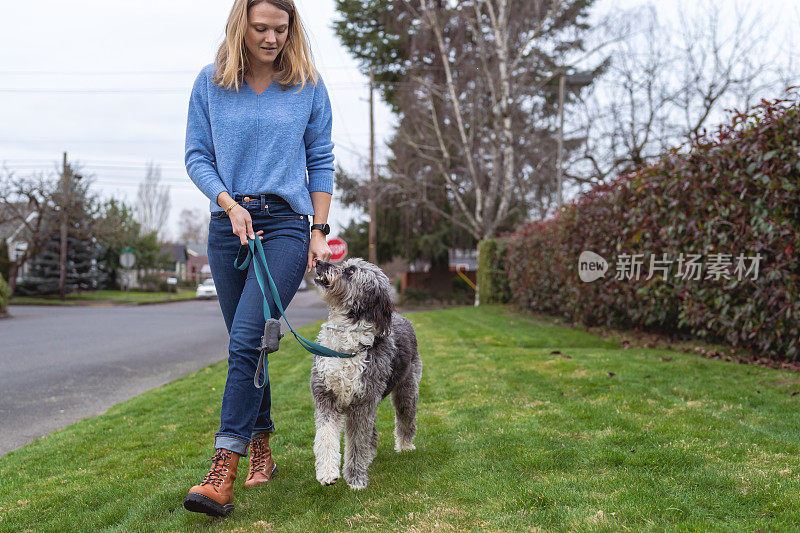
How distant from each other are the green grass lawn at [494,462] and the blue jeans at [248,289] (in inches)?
16.2

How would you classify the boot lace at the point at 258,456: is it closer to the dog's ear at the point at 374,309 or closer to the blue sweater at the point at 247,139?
the dog's ear at the point at 374,309

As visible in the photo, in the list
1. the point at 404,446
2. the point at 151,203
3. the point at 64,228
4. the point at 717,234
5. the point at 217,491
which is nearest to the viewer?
the point at 217,491

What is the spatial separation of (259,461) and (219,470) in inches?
22.7

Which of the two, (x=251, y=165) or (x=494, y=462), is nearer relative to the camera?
(x=251, y=165)

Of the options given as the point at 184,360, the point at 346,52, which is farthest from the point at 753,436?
the point at 346,52

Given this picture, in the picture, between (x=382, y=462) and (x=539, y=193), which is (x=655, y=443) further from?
(x=539, y=193)

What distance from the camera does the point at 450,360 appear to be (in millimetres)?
7152

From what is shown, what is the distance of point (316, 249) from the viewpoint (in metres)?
3.05

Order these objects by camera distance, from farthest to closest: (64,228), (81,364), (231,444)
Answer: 1. (64,228)
2. (81,364)
3. (231,444)

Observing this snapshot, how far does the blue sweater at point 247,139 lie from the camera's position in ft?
9.39

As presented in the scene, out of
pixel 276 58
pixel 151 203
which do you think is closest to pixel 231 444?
pixel 276 58

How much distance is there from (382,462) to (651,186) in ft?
19.9

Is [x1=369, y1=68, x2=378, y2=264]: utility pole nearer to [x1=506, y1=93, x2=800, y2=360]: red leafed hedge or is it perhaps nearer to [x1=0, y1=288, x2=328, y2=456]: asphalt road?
[x1=0, y1=288, x2=328, y2=456]: asphalt road

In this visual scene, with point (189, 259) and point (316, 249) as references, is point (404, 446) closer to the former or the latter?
point (316, 249)
